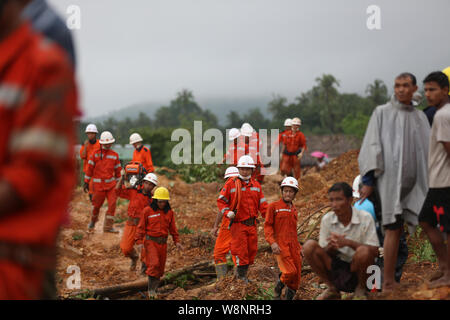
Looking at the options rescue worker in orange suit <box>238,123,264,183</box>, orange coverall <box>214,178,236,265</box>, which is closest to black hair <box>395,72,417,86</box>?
orange coverall <box>214,178,236,265</box>

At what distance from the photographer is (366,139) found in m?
4.82

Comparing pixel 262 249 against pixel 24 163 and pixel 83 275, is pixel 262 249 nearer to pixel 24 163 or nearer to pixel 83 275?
pixel 83 275

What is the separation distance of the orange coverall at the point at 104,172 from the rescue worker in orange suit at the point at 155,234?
399 centimetres

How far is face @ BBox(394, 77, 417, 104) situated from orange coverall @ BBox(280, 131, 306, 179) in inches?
408

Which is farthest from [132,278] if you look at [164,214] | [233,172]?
[233,172]

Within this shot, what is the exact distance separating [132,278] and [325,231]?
203 inches

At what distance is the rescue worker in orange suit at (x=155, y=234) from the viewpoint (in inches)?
298

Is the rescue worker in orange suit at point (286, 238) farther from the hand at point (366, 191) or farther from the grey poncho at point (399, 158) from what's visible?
the grey poncho at point (399, 158)

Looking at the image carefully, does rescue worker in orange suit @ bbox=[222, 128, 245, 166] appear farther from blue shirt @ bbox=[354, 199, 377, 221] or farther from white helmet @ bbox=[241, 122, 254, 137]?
blue shirt @ bbox=[354, 199, 377, 221]

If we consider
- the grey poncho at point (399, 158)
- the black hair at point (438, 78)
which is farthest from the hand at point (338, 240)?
the black hair at point (438, 78)

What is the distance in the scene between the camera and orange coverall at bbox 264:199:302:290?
6.57 m

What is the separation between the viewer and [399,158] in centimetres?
467

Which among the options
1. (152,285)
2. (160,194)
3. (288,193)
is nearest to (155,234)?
(160,194)

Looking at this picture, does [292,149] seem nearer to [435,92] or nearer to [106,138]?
[106,138]
